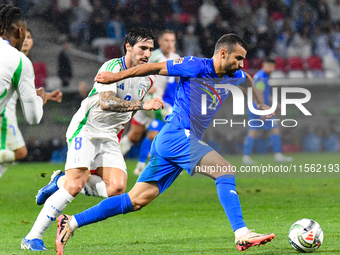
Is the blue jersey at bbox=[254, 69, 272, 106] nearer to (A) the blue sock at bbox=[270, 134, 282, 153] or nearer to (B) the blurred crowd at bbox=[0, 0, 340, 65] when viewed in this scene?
(A) the blue sock at bbox=[270, 134, 282, 153]

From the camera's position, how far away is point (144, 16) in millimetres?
16422

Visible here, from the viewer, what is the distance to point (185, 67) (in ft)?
13.8

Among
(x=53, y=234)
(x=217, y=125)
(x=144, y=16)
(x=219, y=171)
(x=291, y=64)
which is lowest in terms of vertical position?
(x=53, y=234)

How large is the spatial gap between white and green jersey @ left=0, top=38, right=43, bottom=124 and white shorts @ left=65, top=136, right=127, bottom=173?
1234 millimetres

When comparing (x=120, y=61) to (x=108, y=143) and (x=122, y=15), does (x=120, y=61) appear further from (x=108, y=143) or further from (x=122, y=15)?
(x=122, y=15)

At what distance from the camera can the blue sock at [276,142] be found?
10673mm

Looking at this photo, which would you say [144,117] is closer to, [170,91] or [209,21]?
[170,91]

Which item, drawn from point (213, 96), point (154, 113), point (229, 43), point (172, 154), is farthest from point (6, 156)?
point (154, 113)

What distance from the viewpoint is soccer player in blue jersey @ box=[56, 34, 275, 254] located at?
13.5 ft

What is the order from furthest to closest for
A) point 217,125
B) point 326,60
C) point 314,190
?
point 326,60 < point 314,190 < point 217,125

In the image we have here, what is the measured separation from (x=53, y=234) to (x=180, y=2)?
1331 centimetres

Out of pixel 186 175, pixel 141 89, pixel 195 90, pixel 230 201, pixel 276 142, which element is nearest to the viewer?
pixel 230 201

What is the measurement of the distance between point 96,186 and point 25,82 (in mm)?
1801

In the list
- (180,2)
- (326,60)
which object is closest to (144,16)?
(180,2)
